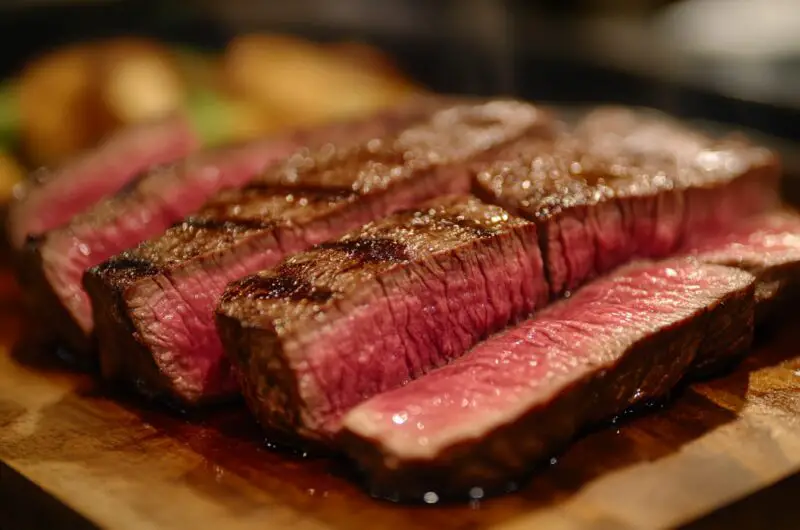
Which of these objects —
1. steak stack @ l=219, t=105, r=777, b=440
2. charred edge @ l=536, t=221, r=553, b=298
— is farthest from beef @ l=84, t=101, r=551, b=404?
charred edge @ l=536, t=221, r=553, b=298

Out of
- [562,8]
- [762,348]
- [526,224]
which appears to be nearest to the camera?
[526,224]

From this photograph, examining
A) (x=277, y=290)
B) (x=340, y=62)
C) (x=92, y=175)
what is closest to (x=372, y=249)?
(x=277, y=290)

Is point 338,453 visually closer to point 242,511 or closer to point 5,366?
point 242,511

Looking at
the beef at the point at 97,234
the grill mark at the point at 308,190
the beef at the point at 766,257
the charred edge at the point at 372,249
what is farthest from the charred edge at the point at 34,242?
the beef at the point at 766,257

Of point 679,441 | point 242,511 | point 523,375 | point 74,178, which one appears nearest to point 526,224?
point 523,375

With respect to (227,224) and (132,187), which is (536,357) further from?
(132,187)
